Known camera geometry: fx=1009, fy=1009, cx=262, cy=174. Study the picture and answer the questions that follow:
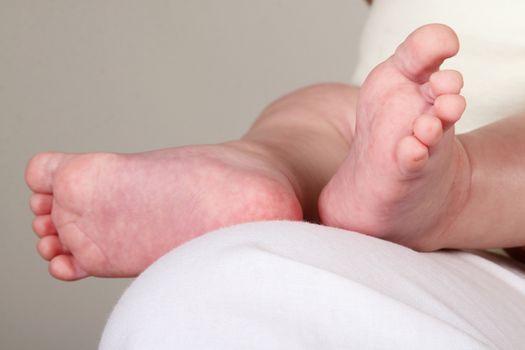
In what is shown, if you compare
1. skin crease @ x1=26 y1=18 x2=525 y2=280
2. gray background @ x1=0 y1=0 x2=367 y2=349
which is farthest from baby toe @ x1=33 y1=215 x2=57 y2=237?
gray background @ x1=0 y1=0 x2=367 y2=349

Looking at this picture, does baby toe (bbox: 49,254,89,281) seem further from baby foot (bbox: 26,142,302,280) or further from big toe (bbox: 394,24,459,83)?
big toe (bbox: 394,24,459,83)

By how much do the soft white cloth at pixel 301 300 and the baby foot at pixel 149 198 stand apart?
0.11 meters

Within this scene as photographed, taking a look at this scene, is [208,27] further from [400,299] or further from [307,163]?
[400,299]

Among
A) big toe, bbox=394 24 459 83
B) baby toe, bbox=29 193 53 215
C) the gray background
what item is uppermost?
big toe, bbox=394 24 459 83

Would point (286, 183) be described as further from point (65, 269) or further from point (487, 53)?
point (487, 53)

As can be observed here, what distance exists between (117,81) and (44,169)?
0.99 metres

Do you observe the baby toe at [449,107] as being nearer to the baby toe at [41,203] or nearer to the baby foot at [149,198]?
the baby foot at [149,198]

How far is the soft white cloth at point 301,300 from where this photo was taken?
0.54 m

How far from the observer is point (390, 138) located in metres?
0.69

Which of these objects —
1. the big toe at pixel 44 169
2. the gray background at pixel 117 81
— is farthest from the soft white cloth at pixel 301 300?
the gray background at pixel 117 81

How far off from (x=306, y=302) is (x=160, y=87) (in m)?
1.35

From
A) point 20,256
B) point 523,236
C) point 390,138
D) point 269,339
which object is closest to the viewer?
point 269,339

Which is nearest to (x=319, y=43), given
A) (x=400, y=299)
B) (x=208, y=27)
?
(x=208, y=27)

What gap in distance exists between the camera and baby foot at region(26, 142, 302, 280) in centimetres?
77
